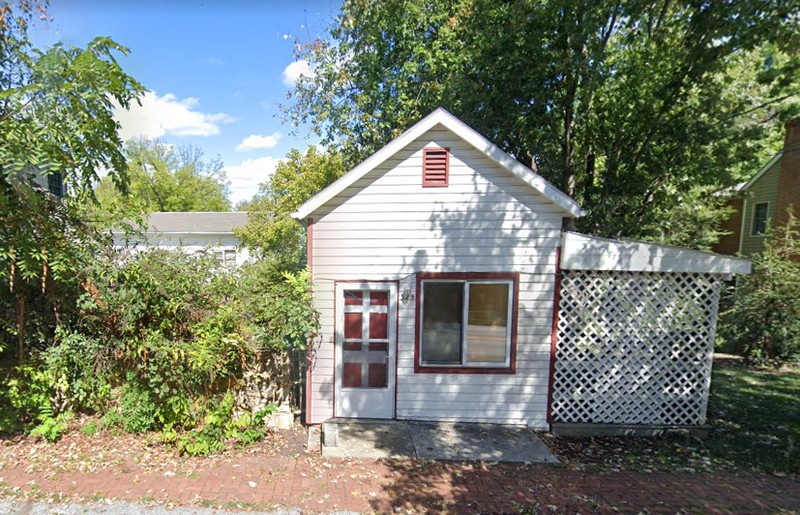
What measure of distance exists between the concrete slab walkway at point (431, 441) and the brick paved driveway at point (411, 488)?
0.19 meters

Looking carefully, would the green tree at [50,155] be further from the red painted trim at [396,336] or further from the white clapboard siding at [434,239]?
the red painted trim at [396,336]

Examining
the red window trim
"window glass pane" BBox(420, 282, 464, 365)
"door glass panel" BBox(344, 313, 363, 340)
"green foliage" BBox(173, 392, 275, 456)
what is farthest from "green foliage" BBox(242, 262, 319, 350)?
"window glass pane" BBox(420, 282, 464, 365)

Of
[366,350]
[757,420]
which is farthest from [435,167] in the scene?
[757,420]

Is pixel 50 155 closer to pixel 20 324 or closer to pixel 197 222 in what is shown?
pixel 20 324

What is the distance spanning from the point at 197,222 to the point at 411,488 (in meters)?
20.7

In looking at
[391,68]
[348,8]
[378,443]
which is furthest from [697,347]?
[348,8]

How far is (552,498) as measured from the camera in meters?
4.29

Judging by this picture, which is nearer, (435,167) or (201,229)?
(435,167)

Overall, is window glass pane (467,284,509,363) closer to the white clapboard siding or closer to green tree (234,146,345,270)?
the white clapboard siding

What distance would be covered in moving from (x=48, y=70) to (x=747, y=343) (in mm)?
16407

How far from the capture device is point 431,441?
5.53m

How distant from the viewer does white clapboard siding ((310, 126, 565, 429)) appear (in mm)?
5871

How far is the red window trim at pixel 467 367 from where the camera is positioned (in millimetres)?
5941

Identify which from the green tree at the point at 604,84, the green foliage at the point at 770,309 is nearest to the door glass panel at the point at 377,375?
the green tree at the point at 604,84
